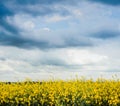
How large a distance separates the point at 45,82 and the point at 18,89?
1.23 meters

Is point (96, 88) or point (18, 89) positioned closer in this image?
point (96, 88)

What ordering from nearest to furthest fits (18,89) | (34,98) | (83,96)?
(83,96) < (34,98) < (18,89)

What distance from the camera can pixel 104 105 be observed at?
1270cm

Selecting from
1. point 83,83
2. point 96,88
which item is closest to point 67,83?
point 83,83

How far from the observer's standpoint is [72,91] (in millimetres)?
12922

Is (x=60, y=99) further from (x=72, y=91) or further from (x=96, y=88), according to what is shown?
(x=96, y=88)

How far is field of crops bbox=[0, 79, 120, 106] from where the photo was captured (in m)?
12.6

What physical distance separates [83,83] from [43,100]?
189 centimetres

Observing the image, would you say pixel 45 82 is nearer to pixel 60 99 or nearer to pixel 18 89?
pixel 18 89

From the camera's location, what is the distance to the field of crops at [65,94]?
12578mm

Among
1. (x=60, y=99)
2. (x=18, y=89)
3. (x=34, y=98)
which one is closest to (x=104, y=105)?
(x=60, y=99)

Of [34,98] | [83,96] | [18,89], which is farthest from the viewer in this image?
[18,89]

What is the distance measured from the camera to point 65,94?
12883 mm

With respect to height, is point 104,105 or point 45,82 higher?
point 45,82
